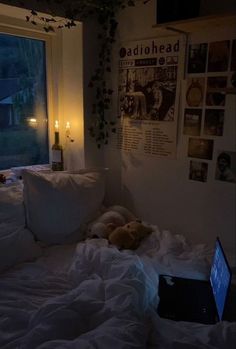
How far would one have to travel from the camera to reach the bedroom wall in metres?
1.74

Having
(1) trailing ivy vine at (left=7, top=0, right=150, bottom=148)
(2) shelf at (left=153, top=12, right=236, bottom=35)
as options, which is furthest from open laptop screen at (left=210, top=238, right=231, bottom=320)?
(1) trailing ivy vine at (left=7, top=0, right=150, bottom=148)

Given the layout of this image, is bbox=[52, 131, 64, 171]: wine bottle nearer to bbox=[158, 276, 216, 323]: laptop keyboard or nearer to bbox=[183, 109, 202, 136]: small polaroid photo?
bbox=[183, 109, 202, 136]: small polaroid photo

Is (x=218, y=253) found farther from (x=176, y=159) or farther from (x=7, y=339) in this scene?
(x=7, y=339)

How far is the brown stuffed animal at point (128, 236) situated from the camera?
68.0 inches

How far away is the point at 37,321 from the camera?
1058mm

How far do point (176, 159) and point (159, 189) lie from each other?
250mm

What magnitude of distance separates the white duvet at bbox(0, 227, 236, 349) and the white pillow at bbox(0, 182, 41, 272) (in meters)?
0.06

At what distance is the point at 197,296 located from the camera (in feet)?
4.39

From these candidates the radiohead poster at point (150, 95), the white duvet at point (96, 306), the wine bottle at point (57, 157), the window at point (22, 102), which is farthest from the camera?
the wine bottle at point (57, 157)

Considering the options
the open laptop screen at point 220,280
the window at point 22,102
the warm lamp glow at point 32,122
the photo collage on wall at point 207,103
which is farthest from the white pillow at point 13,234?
the photo collage on wall at point 207,103

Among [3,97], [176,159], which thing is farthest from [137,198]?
→ [3,97]

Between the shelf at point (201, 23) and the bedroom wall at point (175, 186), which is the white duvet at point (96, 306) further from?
the shelf at point (201, 23)

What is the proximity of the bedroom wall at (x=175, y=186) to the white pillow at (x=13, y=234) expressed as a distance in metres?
0.78

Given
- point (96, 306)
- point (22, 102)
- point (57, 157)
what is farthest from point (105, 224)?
point (22, 102)
